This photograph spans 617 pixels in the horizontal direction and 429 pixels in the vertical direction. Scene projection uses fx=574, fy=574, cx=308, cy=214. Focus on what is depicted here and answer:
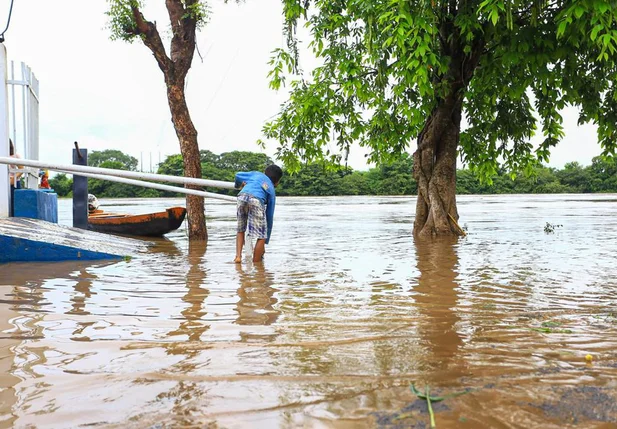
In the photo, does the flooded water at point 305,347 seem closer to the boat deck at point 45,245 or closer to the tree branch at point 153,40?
the boat deck at point 45,245

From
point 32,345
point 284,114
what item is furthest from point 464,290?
point 284,114

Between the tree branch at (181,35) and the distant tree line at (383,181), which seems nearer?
the tree branch at (181,35)

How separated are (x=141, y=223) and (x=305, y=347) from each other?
11352mm

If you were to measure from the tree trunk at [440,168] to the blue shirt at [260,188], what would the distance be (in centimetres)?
576

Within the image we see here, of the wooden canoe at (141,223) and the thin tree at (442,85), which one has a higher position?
the thin tree at (442,85)

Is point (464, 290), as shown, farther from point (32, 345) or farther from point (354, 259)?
point (32, 345)

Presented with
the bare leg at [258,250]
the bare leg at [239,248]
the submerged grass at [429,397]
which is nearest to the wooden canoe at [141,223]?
the bare leg at [239,248]

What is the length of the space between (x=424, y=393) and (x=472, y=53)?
11.2 m

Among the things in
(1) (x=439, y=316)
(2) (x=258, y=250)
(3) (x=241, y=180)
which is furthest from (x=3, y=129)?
(1) (x=439, y=316)

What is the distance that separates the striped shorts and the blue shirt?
7cm

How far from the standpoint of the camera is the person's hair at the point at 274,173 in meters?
8.33

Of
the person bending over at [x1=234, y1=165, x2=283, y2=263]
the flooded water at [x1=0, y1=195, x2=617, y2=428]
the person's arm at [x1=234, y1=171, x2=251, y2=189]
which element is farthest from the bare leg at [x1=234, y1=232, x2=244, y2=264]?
the flooded water at [x1=0, y1=195, x2=617, y2=428]

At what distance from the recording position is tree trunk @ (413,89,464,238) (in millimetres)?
13039

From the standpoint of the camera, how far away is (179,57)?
40.7 feet
